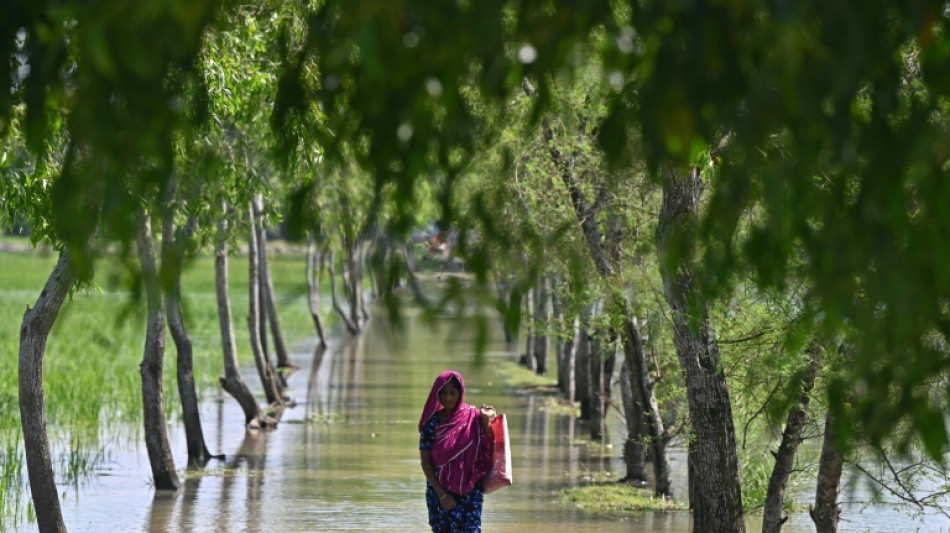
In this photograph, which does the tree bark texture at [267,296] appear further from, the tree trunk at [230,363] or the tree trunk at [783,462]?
the tree trunk at [783,462]

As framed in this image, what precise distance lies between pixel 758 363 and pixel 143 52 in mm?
9715

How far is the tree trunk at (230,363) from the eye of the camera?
24.0m

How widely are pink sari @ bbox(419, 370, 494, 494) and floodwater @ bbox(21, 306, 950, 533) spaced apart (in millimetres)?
978

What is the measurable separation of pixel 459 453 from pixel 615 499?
7.10 m

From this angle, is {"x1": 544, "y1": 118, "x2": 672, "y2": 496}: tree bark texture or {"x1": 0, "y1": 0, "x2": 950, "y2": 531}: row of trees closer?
{"x1": 0, "y1": 0, "x2": 950, "y2": 531}: row of trees

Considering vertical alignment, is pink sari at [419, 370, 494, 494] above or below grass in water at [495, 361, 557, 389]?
below

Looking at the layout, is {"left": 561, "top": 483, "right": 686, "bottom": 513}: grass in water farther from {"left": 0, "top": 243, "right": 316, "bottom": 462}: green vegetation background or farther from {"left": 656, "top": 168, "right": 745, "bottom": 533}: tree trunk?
{"left": 656, "top": 168, "right": 745, "bottom": 533}: tree trunk

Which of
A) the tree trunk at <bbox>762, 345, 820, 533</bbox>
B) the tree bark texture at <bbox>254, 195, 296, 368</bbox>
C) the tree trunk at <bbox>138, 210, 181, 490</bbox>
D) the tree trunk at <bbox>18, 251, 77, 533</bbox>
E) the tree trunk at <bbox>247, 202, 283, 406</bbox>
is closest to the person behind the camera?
the tree trunk at <bbox>18, 251, 77, 533</bbox>

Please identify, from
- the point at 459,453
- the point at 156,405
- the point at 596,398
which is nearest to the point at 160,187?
the point at 459,453

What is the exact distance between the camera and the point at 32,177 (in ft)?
39.4

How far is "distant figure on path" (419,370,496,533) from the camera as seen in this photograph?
38.6 ft

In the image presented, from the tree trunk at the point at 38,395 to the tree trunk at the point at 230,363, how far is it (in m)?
9.92

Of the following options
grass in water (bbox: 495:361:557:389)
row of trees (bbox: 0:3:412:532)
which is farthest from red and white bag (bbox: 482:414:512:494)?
grass in water (bbox: 495:361:557:389)

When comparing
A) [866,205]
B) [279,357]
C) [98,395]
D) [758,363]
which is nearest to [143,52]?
[866,205]
